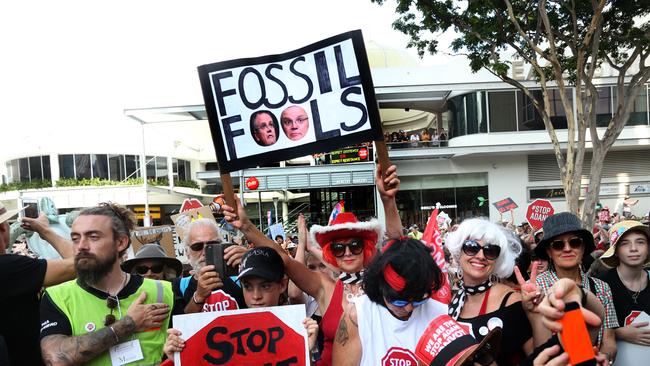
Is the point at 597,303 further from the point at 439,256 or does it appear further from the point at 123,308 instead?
the point at 123,308

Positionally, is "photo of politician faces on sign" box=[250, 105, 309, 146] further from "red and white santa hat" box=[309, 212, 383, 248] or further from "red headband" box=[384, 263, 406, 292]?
"red headband" box=[384, 263, 406, 292]

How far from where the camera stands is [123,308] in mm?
3037

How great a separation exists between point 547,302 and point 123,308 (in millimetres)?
2368

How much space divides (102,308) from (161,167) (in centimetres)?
4268

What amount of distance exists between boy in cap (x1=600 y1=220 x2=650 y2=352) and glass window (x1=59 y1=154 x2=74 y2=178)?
43305mm

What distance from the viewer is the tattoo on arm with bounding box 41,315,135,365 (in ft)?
8.93

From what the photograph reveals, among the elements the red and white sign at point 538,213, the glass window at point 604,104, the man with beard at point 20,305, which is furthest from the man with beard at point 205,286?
the glass window at point 604,104

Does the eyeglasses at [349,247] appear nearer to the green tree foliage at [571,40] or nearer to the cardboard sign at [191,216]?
the cardboard sign at [191,216]

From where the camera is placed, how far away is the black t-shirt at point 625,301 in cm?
355

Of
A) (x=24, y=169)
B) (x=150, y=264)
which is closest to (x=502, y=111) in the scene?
(x=150, y=264)

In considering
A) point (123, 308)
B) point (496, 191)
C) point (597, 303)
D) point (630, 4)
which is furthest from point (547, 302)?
point (496, 191)

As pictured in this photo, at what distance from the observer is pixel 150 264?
488cm

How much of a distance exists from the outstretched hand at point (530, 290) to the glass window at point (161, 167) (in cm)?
4340

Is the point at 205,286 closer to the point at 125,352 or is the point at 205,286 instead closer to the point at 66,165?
the point at 125,352
